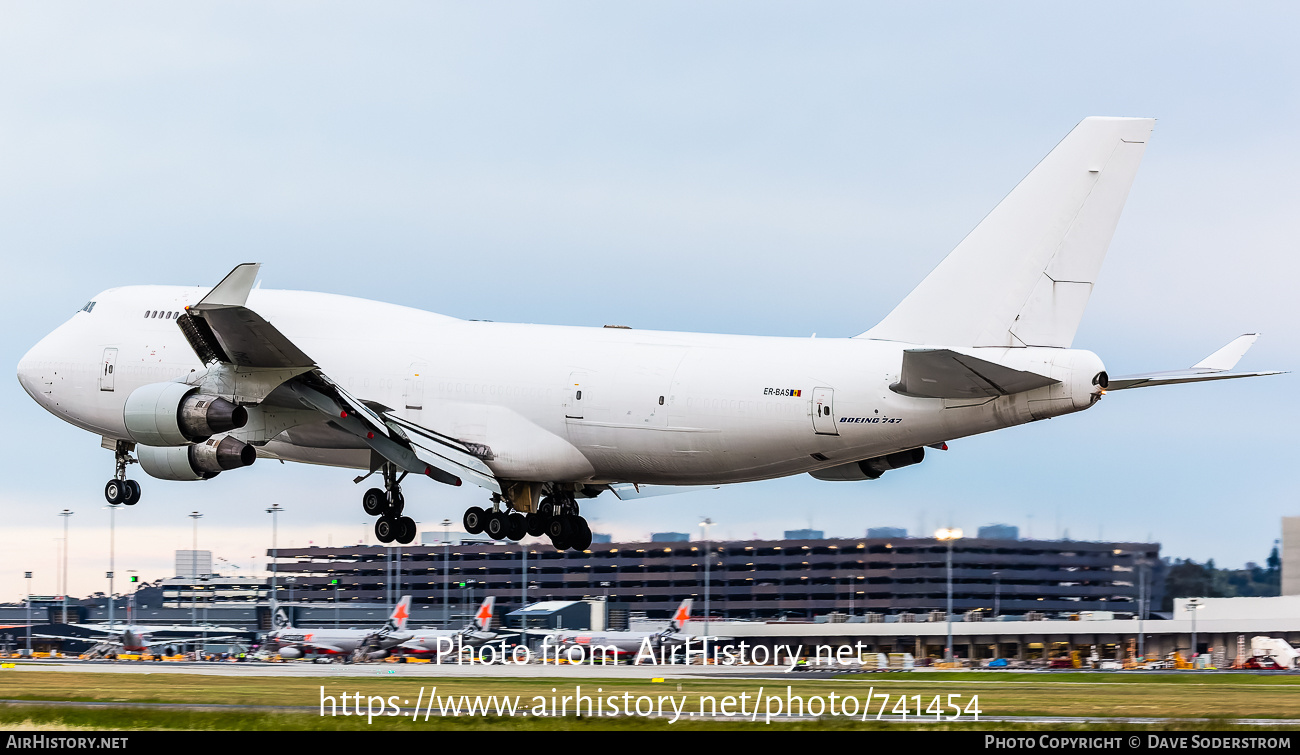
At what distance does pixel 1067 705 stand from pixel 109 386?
26.0 meters

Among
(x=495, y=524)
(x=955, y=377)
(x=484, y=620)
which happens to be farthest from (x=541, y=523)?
(x=484, y=620)

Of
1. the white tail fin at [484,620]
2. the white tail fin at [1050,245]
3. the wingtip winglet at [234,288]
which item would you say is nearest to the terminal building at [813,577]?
the white tail fin at [484,620]

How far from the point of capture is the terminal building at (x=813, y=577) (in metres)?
81.0

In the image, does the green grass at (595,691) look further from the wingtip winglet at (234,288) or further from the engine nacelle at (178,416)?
the wingtip winglet at (234,288)

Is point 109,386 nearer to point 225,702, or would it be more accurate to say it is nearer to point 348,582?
point 225,702

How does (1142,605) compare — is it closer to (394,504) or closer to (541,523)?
(541,523)

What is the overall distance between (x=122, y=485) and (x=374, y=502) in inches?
309

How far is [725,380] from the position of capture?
98.7ft

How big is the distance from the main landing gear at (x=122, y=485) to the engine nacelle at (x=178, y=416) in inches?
257

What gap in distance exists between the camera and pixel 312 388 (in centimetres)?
3303

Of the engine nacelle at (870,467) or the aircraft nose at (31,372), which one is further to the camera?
the aircraft nose at (31,372)

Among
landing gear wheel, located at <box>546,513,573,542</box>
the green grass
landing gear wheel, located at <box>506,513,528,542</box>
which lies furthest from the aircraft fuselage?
the green grass

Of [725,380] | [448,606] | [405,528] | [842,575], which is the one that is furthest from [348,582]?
[725,380]

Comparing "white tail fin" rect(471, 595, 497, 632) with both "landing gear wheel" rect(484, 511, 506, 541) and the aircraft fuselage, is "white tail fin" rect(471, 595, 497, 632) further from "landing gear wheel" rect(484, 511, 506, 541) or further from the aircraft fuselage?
"landing gear wheel" rect(484, 511, 506, 541)
